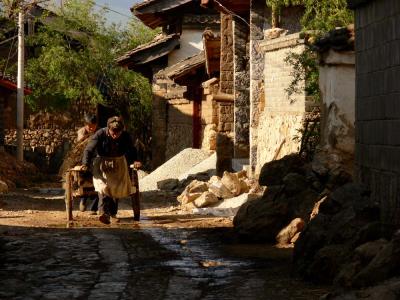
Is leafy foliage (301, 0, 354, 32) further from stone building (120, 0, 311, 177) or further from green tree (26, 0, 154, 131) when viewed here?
green tree (26, 0, 154, 131)

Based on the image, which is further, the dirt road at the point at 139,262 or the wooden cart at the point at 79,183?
the wooden cart at the point at 79,183

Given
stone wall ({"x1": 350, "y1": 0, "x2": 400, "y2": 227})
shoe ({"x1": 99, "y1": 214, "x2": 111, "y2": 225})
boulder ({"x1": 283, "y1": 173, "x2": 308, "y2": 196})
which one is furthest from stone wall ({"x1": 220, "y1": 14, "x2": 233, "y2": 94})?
stone wall ({"x1": 350, "y1": 0, "x2": 400, "y2": 227})

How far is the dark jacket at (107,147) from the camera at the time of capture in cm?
1506

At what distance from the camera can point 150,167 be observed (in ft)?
115

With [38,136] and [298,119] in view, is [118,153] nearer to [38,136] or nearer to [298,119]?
[298,119]

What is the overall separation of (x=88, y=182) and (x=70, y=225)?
168cm

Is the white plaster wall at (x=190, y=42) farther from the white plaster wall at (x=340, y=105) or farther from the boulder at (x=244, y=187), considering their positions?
the white plaster wall at (x=340, y=105)

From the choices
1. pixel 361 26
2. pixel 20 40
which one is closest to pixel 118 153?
pixel 361 26

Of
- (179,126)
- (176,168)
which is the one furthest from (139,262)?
(179,126)

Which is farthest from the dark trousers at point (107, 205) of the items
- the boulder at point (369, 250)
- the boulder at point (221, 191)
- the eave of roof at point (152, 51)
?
the eave of roof at point (152, 51)

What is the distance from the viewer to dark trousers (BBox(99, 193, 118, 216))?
1498 cm

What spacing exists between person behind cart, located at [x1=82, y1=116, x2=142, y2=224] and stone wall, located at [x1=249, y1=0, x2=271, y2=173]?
16.0ft

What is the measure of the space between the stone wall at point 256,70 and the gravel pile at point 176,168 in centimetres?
520

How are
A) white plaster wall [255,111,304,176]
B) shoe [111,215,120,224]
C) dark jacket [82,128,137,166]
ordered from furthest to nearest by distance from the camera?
white plaster wall [255,111,304,176] < dark jacket [82,128,137,166] < shoe [111,215,120,224]
